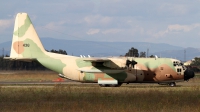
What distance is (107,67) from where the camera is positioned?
52.8 metres

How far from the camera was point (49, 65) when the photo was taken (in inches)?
2125

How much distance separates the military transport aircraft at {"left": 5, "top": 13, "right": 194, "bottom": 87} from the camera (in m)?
52.7

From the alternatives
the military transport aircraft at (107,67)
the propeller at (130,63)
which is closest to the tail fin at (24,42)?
the military transport aircraft at (107,67)

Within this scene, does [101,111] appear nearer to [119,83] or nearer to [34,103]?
[34,103]

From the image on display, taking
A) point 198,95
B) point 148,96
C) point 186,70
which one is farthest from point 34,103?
point 186,70

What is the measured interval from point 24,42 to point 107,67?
9.60 meters

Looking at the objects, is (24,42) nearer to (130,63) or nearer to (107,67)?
(107,67)

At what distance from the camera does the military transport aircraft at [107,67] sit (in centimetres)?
5266

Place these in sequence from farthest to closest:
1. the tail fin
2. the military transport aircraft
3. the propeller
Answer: the tail fin
the military transport aircraft
the propeller

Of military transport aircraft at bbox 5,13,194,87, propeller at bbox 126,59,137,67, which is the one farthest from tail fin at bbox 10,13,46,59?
propeller at bbox 126,59,137,67

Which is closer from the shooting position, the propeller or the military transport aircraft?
the propeller

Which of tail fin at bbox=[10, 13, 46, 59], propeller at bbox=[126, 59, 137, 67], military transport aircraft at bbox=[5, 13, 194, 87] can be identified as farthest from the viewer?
tail fin at bbox=[10, 13, 46, 59]

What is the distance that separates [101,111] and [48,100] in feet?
25.4

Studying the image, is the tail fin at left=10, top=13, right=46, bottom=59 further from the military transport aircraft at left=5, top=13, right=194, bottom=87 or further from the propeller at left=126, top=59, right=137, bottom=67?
the propeller at left=126, top=59, right=137, bottom=67
